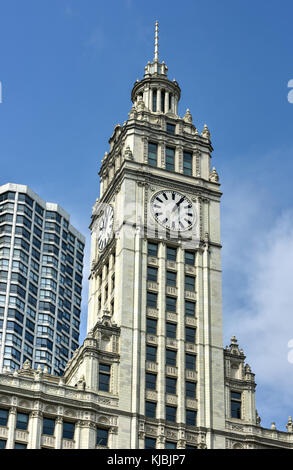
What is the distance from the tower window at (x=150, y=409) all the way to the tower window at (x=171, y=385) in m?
2.52

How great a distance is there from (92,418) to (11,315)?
91084 millimetres

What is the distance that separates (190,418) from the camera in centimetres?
11256

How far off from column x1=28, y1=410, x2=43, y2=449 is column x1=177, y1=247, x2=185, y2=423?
15.1 meters

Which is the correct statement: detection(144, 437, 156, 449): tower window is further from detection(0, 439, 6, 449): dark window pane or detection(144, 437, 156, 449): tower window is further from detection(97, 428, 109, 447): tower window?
detection(0, 439, 6, 449): dark window pane

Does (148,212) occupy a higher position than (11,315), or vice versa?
(11,315)

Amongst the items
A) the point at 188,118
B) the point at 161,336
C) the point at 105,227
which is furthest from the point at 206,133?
the point at 161,336

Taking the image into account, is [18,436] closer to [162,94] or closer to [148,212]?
[148,212]

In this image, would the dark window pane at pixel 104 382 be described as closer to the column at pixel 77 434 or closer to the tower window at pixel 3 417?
the column at pixel 77 434

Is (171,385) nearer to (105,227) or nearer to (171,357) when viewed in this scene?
(171,357)

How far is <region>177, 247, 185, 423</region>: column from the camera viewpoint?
113m

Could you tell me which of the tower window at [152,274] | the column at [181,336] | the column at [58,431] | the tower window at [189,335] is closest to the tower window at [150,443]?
the column at [181,336]

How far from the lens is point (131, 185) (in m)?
127

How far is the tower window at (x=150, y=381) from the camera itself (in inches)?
4449
